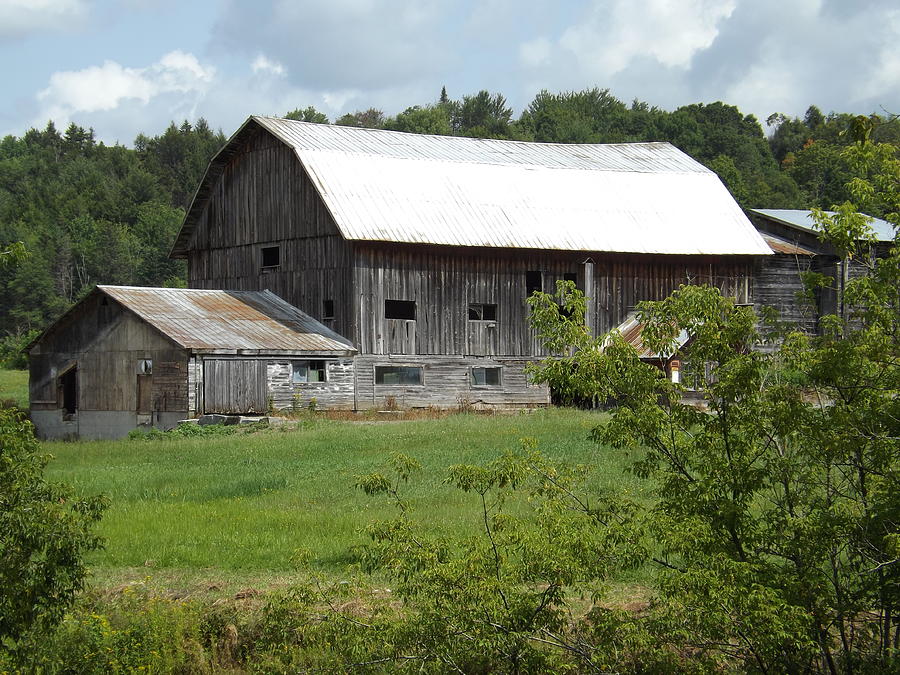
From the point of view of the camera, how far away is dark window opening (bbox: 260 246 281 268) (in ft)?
131

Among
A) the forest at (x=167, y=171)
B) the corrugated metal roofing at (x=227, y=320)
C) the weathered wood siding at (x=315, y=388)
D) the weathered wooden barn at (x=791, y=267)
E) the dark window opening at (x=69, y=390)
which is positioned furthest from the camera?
the forest at (x=167, y=171)

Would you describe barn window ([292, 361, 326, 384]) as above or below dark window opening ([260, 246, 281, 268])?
below

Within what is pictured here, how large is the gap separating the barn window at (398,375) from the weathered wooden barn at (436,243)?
44 mm

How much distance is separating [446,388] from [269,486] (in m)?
17.6

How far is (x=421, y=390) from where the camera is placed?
37.5 m

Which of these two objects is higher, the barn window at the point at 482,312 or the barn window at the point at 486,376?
the barn window at the point at 482,312

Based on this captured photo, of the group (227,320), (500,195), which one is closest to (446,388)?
(500,195)

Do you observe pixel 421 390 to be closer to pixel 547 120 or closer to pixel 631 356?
pixel 631 356

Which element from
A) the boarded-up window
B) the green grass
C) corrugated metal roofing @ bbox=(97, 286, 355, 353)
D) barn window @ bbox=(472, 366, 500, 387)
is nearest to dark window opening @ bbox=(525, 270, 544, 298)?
barn window @ bbox=(472, 366, 500, 387)

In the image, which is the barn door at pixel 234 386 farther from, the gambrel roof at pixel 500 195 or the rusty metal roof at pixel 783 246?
the rusty metal roof at pixel 783 246

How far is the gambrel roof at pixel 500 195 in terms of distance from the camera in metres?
37.4

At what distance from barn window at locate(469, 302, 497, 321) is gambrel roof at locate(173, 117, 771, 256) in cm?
234

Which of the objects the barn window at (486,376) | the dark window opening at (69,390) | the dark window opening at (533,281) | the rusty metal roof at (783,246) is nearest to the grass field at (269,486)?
the barn window at (486,376)

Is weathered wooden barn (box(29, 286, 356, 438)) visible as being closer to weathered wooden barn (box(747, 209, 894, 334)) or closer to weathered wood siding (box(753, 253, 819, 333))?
weathered wood siding (box(753, 253, 819, 333))
